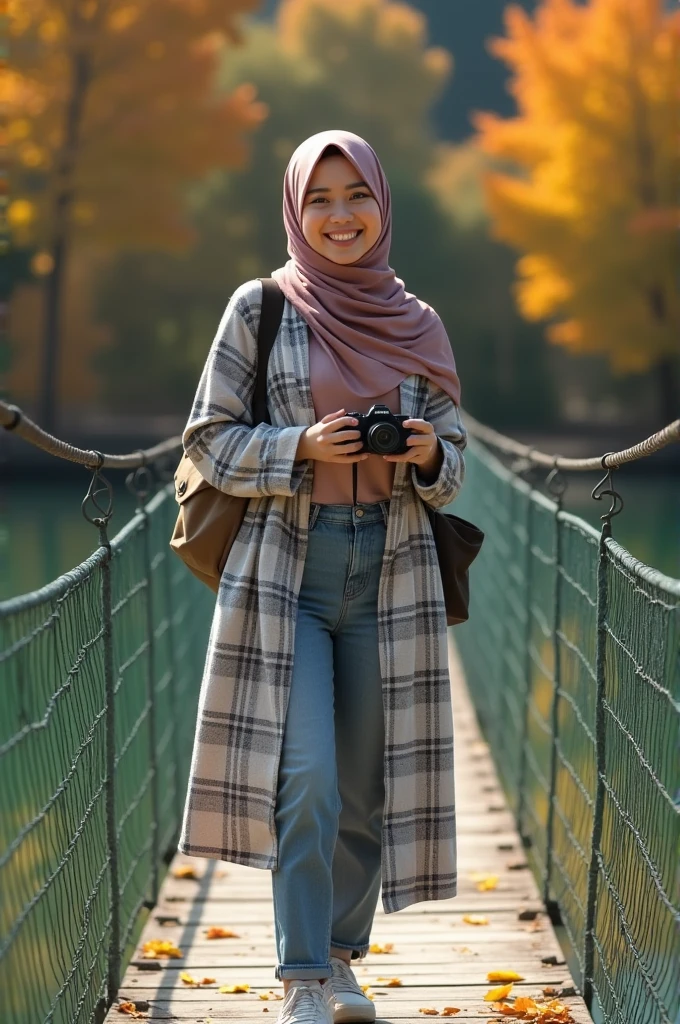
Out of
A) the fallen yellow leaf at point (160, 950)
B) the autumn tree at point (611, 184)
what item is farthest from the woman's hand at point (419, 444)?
the autumn tree at point (611, 184)

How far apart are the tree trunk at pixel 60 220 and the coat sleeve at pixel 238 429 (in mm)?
17024

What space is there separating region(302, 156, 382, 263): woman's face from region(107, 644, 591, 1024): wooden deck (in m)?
1.31

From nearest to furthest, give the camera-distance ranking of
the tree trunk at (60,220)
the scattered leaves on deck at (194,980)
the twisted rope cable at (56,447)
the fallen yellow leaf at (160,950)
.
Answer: the twisted rope cable at (56,447) < the scattered leaves on deck at (194,980) < the fallen yellow leaf at (160,950) < the tree trunk at (60,220)

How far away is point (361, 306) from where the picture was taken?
2.42 meters

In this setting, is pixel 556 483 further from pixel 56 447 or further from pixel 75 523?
pixel 75 523

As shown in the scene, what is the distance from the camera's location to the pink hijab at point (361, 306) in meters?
2.38

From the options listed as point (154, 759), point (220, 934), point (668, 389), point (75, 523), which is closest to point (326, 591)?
point (220, 934)

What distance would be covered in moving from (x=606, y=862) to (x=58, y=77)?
60.8 ft

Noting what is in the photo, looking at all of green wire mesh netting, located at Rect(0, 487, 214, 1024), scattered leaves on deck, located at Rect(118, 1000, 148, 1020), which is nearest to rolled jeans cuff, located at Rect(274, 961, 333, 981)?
green wire mesh netting, located at Rect(0, 487, 214, 1024)

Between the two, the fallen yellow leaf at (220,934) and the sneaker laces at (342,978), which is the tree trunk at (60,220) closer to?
the fallen yellow leaf at (220,934)

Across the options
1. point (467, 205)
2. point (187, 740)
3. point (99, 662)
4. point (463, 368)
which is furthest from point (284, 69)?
point (99, 662)

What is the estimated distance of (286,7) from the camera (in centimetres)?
3062

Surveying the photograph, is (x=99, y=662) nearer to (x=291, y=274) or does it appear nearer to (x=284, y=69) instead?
(x=291, y=274)

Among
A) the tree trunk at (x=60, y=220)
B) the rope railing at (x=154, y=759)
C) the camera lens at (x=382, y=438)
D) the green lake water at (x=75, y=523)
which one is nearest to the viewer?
the rope railing at (x=154, y=759)
